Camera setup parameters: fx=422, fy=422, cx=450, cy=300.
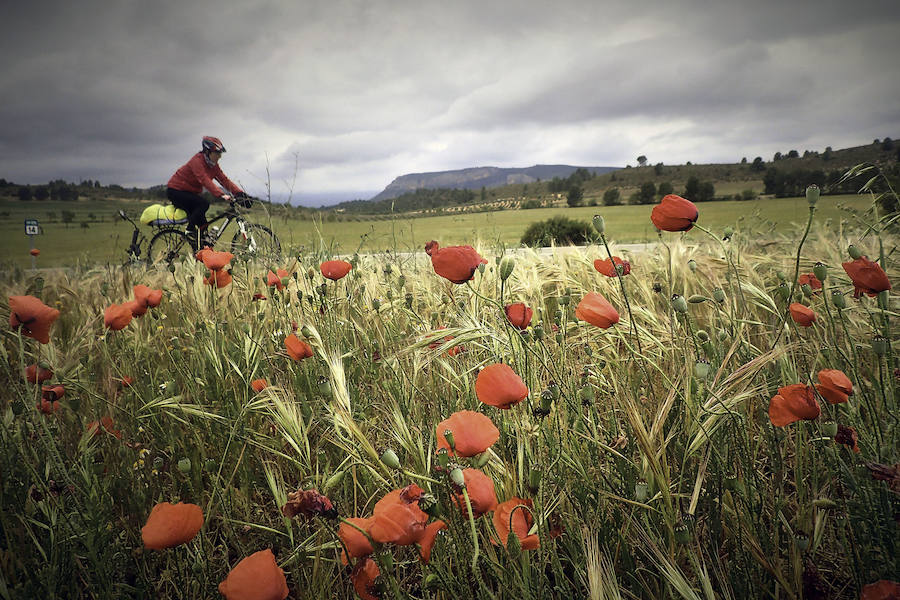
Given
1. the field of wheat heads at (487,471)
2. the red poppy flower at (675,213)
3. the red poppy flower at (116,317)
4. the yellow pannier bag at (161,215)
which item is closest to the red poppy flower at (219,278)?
the field of wheat heads at (487,471)

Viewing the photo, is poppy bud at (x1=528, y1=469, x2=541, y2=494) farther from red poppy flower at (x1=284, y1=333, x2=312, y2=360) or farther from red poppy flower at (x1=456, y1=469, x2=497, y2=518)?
red poppy flower at (x1=284, y1=333, x2=312, y2=360)

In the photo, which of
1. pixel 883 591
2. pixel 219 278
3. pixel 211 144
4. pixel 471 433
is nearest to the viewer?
pixel 883 591

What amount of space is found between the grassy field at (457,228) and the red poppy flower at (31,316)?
122 cm

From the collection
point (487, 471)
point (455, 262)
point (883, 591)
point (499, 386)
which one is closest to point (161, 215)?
point (455, 262)

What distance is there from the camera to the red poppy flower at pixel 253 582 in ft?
1.90

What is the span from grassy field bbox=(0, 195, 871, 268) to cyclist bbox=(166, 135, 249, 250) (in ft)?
2.61

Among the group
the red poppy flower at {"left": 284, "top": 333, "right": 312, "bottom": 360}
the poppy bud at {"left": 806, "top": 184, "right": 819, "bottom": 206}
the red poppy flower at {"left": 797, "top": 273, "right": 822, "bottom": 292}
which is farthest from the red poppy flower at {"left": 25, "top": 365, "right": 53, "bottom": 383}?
the red poppy flower at {"left": 797, "top": 273, "right": 822, "bottom": 292}

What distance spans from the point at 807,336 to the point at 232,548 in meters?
2.09

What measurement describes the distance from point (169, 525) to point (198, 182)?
20.0 feet

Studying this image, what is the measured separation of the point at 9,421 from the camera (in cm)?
120

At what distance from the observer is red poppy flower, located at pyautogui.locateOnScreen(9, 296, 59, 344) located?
104 cm

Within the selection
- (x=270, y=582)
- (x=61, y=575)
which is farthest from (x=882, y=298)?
(x=61, y=575)

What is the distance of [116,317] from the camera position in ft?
4.39

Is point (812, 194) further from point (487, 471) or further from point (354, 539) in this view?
point (354, 539)
